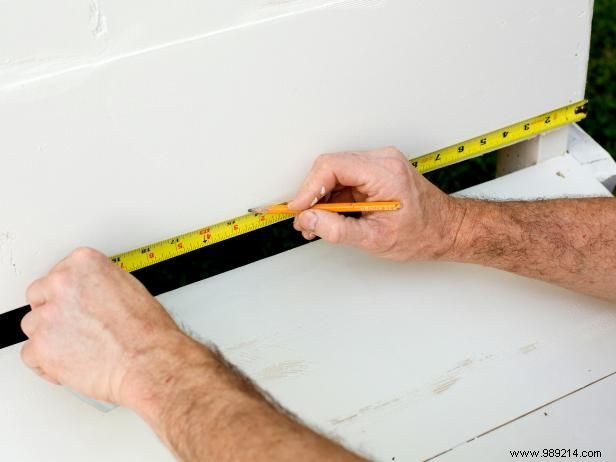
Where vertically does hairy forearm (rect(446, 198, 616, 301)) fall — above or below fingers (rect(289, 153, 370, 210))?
below

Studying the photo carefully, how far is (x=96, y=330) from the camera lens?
1074mm

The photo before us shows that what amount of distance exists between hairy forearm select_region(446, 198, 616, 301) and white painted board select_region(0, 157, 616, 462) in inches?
2.5

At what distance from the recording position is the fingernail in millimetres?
1215

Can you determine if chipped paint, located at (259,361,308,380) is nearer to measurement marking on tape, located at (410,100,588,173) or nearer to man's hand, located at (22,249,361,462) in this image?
man's hand, located at (22,249,361,462)

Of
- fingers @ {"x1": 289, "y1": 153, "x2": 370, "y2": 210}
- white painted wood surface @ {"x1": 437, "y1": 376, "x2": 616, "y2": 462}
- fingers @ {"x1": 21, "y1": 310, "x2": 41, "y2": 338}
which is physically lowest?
white painted wood surface @ {"x1": 437, "y1": 376, "x2": 616, "y2": 462}

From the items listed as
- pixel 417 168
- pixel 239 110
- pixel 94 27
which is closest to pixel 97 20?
pixel 94 27

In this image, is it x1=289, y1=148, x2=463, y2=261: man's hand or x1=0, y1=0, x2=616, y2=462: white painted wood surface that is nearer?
x1=0, y1=0, x2=616, y2=462: white painted wood surface

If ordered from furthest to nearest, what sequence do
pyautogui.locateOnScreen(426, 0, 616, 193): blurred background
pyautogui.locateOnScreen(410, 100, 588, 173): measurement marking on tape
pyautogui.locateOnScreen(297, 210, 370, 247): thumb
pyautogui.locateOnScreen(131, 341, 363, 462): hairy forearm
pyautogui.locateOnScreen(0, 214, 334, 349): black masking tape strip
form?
pyautogui.locateOnScreen(426, 0, 616, 193): blurred background
pyautogui.locateOnScreen(0, 214, 334, 349): black masking tape strip
pyautogui.locateOnScreen(410, 100, 588, 173): measurement marking on tape
pyautogui.locateOnScreen(297, 210, 370, 247): thumb
pyautogui.locateOnScreen(131, 341, 363, 462): hairy forearm

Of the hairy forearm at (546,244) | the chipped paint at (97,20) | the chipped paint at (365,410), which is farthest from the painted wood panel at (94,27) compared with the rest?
the chipped paint at (365,410)

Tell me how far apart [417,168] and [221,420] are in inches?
29.4

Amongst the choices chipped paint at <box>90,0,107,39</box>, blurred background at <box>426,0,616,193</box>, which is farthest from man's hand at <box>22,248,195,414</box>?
blurred background at <box>426,0,616,193</box>

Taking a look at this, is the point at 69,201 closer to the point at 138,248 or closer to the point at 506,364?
the point at 138,248

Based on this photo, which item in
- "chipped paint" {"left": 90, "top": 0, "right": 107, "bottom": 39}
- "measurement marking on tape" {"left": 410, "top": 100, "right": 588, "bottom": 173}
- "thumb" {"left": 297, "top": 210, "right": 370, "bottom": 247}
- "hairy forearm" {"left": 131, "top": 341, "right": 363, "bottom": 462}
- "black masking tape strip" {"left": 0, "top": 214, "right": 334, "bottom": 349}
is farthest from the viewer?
"black masking tape strip" {"left": 0, "top": 214, "right": 334, "bottom": 349}

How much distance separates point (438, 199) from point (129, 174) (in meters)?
0.58
